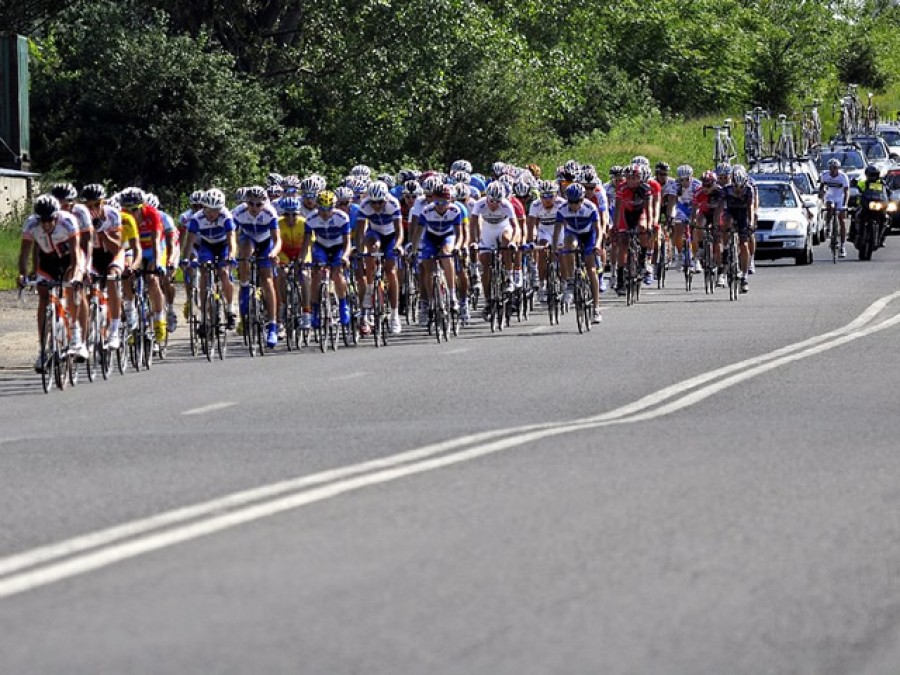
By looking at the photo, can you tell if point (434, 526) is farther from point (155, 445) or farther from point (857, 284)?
point (857, 284)

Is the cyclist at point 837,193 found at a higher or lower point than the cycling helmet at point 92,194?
lower

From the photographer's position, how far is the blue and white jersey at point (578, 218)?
26359 mm

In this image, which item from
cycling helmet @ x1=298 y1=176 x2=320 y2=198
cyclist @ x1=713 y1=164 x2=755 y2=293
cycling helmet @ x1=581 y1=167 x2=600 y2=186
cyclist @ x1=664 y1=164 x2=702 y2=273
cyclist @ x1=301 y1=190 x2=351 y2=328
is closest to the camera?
cyclist @ x1=301 y1=190 x2=351 y2=328

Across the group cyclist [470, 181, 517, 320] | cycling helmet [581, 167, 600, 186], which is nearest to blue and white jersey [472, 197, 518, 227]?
cyclist [470, 181, 517, 320]

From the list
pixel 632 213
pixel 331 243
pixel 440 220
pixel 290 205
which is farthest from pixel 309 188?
pixel 632 213

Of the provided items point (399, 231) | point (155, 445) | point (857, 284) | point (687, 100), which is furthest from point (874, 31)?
point (155, 445)

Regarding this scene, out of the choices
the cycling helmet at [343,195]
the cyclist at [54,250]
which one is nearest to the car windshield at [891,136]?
the cycling helmet at [343,195]

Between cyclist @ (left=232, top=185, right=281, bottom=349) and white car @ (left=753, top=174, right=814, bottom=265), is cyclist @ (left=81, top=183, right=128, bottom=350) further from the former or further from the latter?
white car @ (left=753, top=174, right=814, bottom=265)

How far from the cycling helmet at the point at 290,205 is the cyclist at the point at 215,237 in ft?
4.32

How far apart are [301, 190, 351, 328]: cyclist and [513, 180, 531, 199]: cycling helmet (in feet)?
22.3

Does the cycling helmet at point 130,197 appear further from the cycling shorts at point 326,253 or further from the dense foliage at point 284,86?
the dense foliage at point 284,86

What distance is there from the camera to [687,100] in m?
88.6

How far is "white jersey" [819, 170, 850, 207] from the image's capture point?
4197 centimetres

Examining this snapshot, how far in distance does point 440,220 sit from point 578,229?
1743 mm
